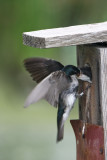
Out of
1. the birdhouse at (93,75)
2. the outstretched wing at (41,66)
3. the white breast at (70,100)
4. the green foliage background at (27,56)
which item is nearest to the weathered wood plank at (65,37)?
the birdhouse at (93,75)

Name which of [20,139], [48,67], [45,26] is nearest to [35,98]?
[48,67]

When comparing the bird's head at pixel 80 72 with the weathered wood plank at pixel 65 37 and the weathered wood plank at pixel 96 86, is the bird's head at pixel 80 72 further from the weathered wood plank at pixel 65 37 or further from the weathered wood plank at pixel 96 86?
the weathered wood plank at pixel 65 37

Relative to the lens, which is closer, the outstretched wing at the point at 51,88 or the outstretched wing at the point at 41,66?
the outstretched wing at the point at 51,88

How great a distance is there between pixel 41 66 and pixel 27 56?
8.42 feet

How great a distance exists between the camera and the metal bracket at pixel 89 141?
8.81ft

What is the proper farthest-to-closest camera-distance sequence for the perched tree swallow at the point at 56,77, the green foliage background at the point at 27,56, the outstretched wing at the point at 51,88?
the green foliage background at the point at 27,56 → the perched tree swallow at the point at 56,77 → the outstretched wing at the point at 51,88

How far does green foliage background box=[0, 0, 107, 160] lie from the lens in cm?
504

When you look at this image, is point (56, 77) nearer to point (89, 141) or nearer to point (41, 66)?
point (41, 66)

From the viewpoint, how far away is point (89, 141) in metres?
2.76

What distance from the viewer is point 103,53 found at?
2.60m

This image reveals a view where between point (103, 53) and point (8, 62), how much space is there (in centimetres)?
302

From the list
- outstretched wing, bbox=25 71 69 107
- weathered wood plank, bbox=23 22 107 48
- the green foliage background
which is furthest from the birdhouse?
the green foliage background

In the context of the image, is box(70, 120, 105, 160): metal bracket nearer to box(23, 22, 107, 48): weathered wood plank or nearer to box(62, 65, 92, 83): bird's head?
box(62, 65, 92, 83): bird's head

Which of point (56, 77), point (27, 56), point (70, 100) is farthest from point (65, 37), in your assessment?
point (27, 56)
